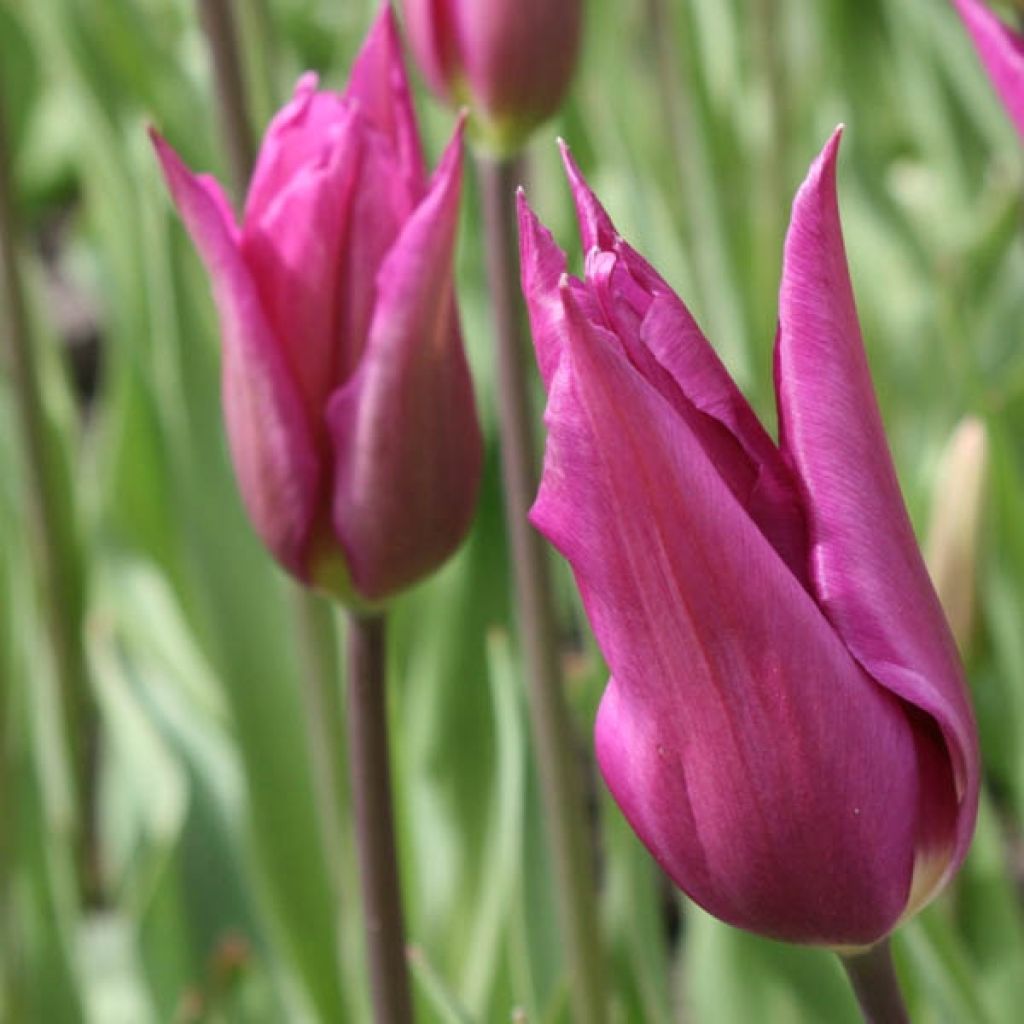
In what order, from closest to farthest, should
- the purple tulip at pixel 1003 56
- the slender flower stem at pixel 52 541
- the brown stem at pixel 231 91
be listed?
1. the purple tulip at pixel 1003 56
2. the brown stem at pixel 231 91
3. the slender flower stem at pixel 52 541

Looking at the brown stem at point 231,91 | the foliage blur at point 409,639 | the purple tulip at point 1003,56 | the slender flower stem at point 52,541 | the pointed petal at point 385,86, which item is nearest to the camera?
the purple tulip at point 1003,56

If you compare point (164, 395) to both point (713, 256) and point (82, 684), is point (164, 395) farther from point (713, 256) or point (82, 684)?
point (713, 256)

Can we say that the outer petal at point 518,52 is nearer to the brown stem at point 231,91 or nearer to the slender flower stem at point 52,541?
the brown stem at point 231,91

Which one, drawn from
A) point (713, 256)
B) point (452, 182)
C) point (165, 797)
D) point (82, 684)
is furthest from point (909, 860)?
point (82, 684)

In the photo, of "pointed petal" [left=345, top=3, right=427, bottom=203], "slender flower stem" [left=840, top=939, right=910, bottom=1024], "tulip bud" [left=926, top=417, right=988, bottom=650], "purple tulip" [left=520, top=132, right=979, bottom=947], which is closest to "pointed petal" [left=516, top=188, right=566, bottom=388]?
"purple tulip" [left=520, top=132, right=979, bottom=947]

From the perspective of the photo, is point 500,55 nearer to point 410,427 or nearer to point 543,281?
point 410,427

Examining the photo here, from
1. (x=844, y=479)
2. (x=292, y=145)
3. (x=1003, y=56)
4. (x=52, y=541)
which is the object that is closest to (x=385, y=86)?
(x=292, y=145)

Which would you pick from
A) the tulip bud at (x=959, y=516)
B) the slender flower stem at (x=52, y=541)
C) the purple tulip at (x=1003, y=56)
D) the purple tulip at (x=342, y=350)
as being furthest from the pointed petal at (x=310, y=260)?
the slender flower stem at (x=52, y=541)
